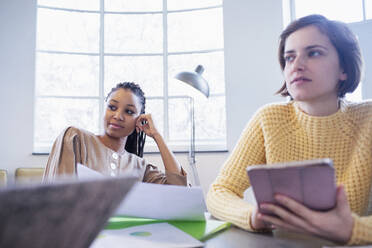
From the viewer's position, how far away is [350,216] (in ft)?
1.96

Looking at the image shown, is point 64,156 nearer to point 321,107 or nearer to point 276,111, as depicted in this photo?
point 276,111

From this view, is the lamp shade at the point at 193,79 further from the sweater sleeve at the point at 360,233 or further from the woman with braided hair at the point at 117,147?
the sweater sleeve at the point at 360,233

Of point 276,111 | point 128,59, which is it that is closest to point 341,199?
point 276,111

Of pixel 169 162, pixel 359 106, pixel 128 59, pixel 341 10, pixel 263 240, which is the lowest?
pixel 263 240

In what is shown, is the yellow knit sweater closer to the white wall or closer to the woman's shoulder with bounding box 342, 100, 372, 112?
the woman's shoulder with bounding box 342, 100, 372, 112

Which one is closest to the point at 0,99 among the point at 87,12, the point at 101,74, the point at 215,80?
the point at 101,74

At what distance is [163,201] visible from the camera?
77cm

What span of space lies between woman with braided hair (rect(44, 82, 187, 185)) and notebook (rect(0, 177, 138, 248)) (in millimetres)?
1000

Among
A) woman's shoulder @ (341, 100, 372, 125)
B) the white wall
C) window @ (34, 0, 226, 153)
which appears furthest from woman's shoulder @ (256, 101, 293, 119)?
window @ (34, 0, 226, 153)

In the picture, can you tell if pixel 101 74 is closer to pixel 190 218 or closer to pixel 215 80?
pixel 215 80

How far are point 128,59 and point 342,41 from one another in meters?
3.67

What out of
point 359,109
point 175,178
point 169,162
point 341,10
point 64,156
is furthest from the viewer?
point 341,10

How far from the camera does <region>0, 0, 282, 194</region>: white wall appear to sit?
12.8 ft

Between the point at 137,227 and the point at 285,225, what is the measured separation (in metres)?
0.32
